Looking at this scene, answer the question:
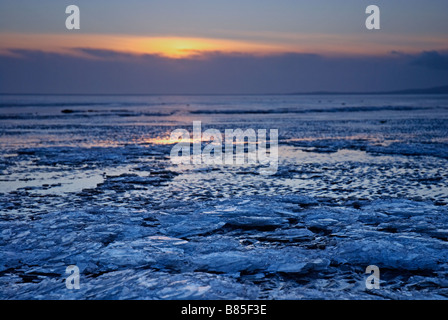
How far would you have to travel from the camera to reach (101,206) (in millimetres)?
7969

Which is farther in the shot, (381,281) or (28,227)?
(28,227)

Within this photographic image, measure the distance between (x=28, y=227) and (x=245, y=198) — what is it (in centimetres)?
409

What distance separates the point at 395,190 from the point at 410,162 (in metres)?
4.57

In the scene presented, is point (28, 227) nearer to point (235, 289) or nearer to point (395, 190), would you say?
point (235, 289)

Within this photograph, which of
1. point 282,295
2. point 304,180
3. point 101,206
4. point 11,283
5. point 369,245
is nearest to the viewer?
point 282,295

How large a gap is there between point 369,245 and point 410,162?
8824 mm

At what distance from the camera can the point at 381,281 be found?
4.67 m
